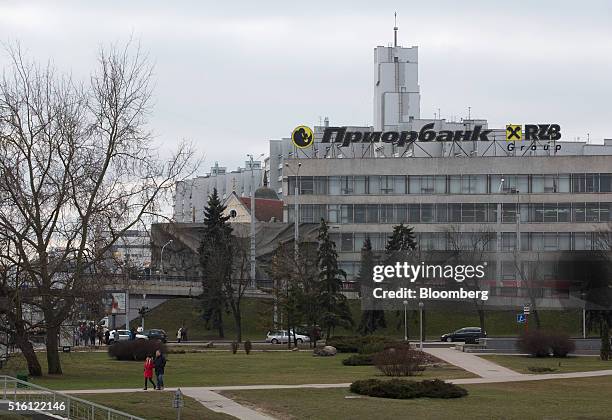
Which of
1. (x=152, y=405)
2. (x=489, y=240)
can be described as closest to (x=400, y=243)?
(x=489, y=240)

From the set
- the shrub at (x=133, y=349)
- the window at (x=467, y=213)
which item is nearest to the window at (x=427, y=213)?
the window at (x=467, y=213)

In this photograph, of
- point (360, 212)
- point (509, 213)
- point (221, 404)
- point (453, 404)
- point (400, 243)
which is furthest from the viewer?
point (360, 212)

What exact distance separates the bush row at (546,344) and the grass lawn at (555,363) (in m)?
0.59

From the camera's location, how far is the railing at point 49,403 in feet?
98.8

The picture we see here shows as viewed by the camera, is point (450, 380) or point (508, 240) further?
point (508, 240)

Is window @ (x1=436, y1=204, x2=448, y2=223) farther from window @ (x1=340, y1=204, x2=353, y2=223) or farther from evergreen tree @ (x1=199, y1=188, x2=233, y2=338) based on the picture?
evergreen tree @ (x1=199, y1=188, x2=233, y2=338)

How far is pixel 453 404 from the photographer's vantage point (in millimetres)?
40906

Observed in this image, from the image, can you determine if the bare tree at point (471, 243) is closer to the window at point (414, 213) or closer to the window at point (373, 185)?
the window at point (414, 213)

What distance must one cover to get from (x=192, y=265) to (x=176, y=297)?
7.82m

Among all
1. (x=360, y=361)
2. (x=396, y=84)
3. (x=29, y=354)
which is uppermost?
(x=396, y=84)

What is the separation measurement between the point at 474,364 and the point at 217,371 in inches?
589

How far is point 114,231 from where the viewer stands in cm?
4981

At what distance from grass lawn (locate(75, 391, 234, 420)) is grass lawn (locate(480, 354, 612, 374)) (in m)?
24.5

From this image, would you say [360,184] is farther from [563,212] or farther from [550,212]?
[563,212]
